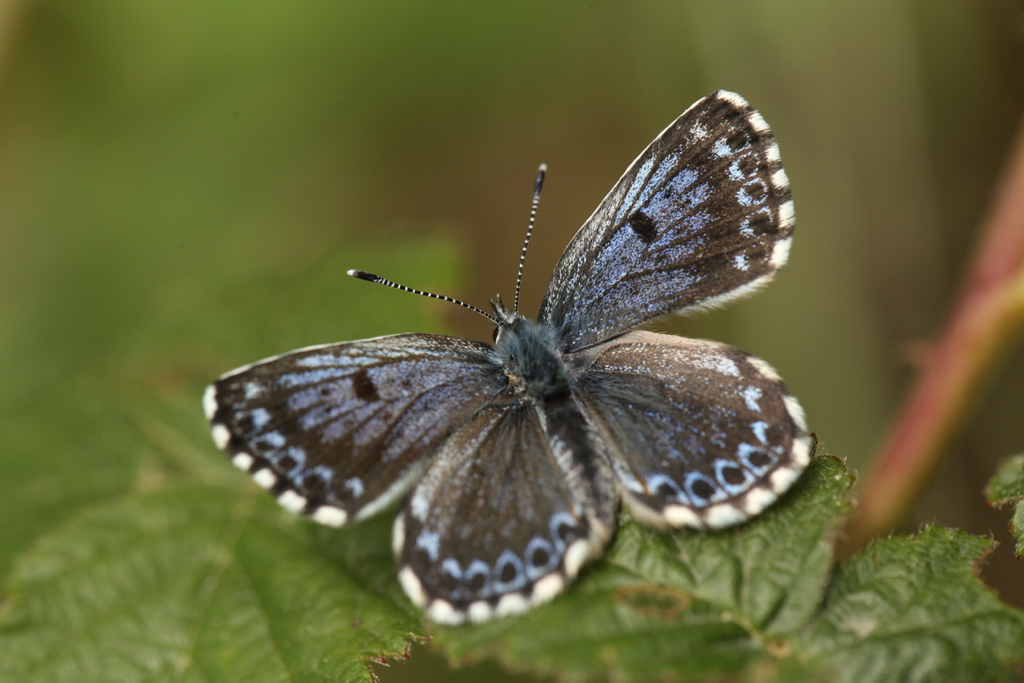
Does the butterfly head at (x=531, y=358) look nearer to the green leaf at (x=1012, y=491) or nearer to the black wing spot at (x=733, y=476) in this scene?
the black wing spot at (x=733, y=476)

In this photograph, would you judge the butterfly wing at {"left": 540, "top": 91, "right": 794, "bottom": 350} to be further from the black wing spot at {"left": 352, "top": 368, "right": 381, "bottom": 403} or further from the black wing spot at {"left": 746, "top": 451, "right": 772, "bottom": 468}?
the black wing spot at {"left": 352, "top": 368, "right": 381, "bottom": 403}

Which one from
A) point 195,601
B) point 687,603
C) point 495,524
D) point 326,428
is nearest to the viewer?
point 687,603

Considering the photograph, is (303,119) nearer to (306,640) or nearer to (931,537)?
(306,640)

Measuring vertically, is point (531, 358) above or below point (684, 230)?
below

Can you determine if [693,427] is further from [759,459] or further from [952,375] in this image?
[952,375]

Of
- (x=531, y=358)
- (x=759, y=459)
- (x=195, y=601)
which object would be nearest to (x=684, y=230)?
(x=531, y=358)

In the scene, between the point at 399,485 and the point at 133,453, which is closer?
the point at 399,485

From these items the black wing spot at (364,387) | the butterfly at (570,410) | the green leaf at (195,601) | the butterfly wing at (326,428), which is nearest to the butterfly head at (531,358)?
the butterfly at (570,410)

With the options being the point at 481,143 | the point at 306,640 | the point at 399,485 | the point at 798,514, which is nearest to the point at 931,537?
the point at 798,514
